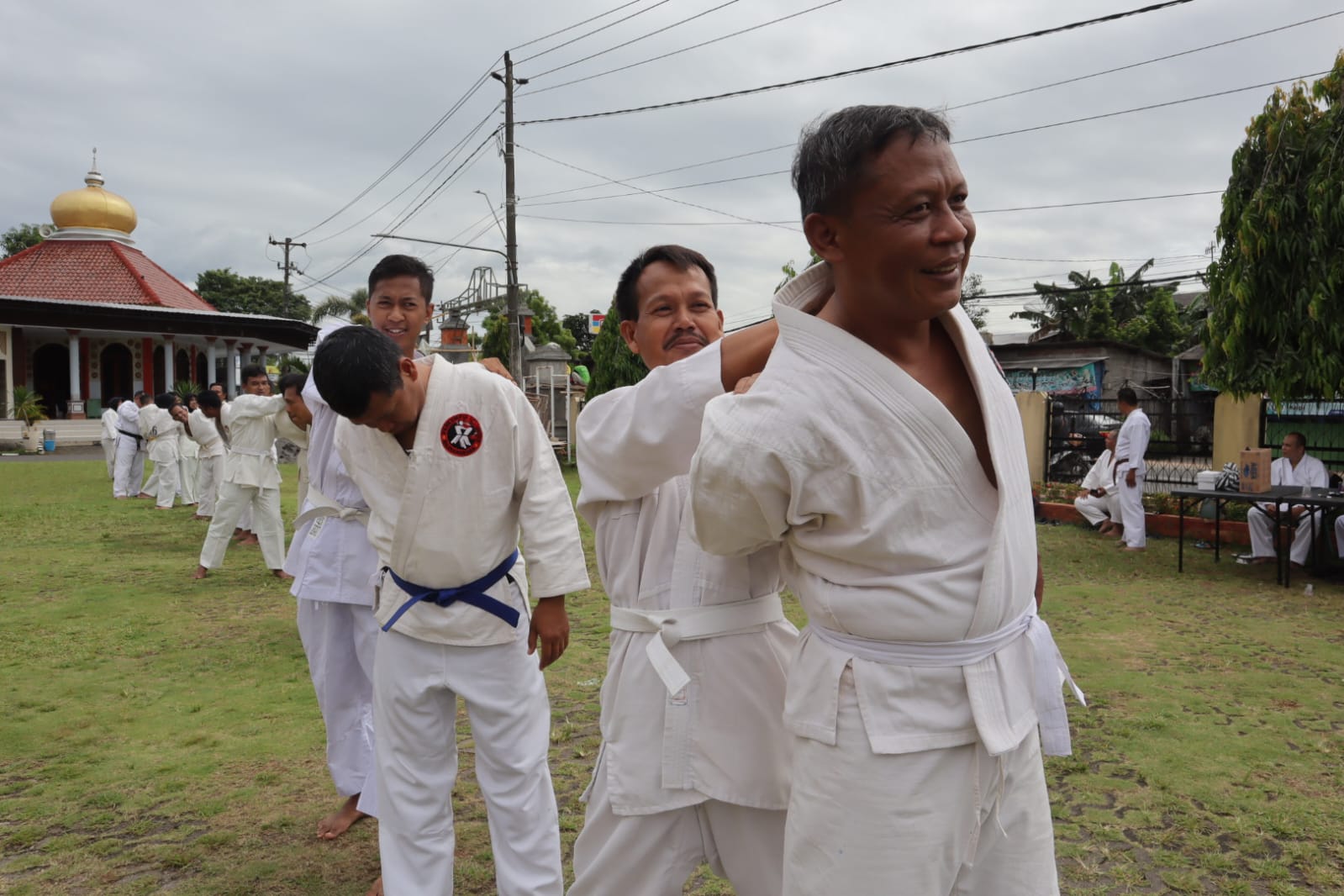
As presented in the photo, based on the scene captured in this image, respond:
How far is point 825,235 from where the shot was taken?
157cm

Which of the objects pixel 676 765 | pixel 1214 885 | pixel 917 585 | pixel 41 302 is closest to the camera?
pixel 917 585

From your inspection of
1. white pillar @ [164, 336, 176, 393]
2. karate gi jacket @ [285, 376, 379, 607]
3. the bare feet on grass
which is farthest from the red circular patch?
white pillar @ [164, 336, 176, 393]

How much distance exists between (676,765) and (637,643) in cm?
26

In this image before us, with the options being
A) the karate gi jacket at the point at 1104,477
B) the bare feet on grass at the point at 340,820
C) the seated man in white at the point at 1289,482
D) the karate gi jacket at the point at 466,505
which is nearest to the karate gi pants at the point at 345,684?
the bare feet on grass at the point at 340,820

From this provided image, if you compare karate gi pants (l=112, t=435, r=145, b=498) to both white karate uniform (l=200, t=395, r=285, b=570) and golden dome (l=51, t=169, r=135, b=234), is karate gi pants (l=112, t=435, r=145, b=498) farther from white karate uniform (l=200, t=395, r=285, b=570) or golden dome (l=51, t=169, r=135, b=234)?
golden dome (l=51, t=169, r=135, b=234)

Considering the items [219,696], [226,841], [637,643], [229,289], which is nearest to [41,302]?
[229,289]

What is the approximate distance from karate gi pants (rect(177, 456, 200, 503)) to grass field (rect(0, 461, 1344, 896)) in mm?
7328

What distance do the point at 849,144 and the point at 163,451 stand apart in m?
15.5

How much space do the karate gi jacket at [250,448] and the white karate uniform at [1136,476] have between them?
28.1 ft

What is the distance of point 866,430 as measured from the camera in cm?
149

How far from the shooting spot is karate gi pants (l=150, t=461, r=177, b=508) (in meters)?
14.7

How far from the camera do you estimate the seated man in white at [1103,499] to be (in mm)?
11383

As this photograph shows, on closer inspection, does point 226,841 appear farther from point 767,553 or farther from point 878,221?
point 878,221

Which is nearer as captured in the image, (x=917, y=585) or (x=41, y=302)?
(x=917, y=585)
